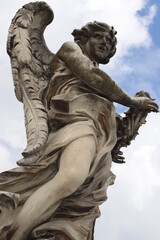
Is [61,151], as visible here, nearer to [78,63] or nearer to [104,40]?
[78,63]

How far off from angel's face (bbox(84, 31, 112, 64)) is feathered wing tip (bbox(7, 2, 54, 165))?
534 millimetres

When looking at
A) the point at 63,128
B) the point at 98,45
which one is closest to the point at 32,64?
the point at 98,45

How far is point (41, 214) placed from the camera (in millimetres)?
7301

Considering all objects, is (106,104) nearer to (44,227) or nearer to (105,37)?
(105,37)

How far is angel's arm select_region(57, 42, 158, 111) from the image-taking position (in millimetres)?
8406

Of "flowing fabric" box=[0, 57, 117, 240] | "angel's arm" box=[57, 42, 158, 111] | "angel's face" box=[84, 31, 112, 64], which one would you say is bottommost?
"flowing fabric" box=[0, 57, 117, 240]

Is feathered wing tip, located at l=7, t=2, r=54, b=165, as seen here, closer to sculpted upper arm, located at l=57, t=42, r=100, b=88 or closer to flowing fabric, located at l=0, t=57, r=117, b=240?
flowing fabric, located at l=0, t=57, r=117, b=240

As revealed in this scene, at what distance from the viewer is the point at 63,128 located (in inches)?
323

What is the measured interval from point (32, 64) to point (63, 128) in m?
1.14

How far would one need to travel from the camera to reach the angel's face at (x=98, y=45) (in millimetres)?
8945

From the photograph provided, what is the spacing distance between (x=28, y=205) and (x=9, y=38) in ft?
8.39

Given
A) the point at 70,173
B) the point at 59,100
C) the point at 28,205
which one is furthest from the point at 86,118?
the point at 28,205

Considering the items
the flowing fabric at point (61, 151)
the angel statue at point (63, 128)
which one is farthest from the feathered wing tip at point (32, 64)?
the flowing fabric at point (61, 151)

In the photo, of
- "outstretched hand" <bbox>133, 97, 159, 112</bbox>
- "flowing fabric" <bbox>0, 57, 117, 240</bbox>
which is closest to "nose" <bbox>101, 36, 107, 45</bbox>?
"flowing fabric" <bbox>0, 57, 117, 240</bbox>
